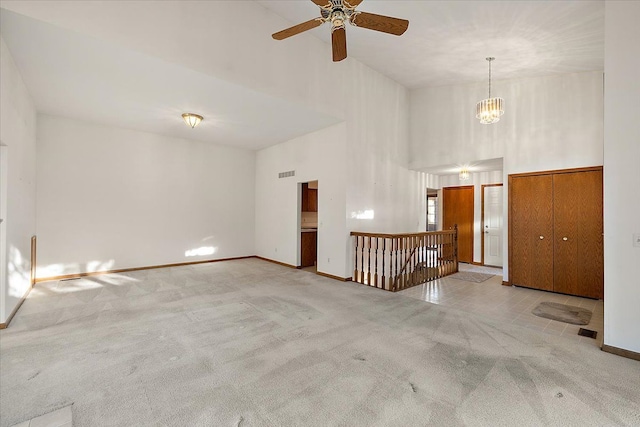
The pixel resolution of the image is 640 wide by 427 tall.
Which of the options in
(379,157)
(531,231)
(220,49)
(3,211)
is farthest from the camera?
(379,157)

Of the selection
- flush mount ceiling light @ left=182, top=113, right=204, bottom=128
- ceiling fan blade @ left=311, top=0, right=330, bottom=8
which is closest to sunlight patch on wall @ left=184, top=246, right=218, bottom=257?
flush mount ceiling light @ left=182, top=113, right=204, bottom=128

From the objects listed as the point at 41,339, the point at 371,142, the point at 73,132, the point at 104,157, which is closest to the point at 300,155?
the point at 371,142

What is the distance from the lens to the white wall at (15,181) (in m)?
3.32

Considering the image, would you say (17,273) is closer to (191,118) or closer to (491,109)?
(191,118)

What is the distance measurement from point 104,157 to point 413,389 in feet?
23.6

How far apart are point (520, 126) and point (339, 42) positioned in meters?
4.27

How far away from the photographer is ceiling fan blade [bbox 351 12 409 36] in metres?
2.81

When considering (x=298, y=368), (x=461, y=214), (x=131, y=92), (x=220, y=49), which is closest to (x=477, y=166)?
(x=461, y=214)

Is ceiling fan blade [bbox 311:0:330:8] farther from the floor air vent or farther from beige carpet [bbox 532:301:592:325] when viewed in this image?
beige carpet [bbox 532:301:592:325]

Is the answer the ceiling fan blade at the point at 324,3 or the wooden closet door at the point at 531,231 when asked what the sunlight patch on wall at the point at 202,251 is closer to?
the ceiling fan blade at the point at 324,3

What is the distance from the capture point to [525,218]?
5.38 meters

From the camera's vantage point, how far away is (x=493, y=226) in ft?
24.4

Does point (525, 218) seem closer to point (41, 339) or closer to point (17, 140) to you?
point (41, 339)

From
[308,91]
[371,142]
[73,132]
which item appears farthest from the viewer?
[371,142]
